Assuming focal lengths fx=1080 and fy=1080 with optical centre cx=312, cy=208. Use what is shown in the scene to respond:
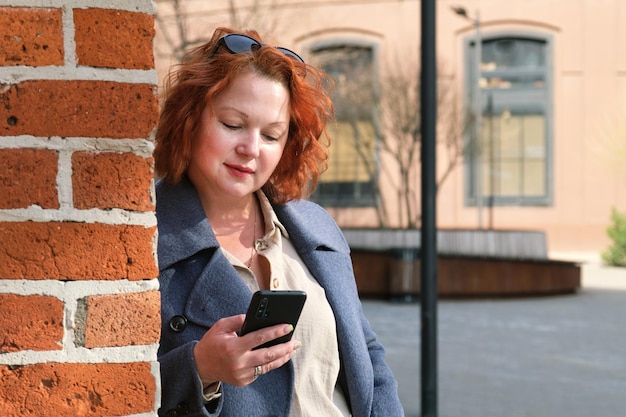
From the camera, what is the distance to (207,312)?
216 cm

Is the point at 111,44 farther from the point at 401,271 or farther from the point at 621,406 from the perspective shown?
the point at 401,271

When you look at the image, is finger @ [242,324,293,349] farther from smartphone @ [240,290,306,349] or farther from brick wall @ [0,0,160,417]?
brick wall @ [0,0,160,417]

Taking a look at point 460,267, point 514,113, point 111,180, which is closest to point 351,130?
point 514,113

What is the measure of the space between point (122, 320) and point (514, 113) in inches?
1265

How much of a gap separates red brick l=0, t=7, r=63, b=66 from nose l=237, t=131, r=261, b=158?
713mm

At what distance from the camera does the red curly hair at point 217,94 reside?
2.22 metres

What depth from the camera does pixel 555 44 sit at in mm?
32812

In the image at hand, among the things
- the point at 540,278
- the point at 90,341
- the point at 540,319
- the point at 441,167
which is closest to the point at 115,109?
the point at 90,341

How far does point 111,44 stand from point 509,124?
3236 centimetres

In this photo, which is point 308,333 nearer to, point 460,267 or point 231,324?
point 231,324

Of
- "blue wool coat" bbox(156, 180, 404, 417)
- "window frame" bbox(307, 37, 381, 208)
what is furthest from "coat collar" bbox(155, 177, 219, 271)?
"window frame" bbox(307, 37, 381, 208)

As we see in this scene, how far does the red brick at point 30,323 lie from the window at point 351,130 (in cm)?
2409

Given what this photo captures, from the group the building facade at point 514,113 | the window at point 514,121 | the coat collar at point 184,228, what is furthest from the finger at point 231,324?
the window at point 514,121

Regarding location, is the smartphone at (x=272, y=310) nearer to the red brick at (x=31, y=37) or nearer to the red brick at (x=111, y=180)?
the red brick at (x=111, y=180)
